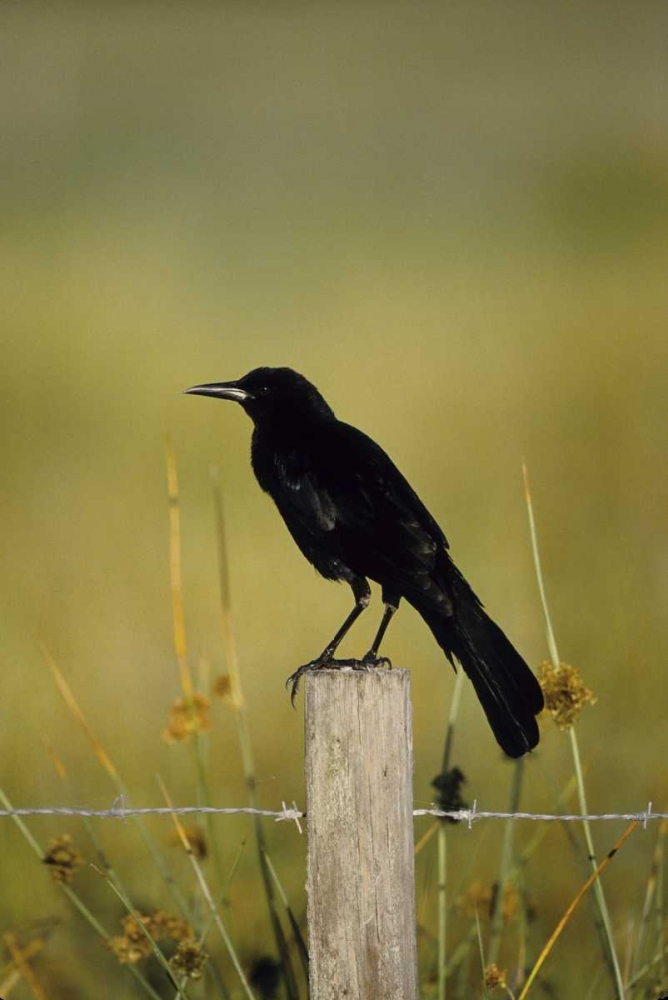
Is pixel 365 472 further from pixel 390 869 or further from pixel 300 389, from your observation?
pixel 390 869

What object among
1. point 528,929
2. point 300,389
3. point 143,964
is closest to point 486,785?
point 528,929

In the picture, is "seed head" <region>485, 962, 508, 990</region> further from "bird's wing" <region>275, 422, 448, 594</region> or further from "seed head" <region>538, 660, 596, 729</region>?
"bird's wing" <region>275, 422, 448, 594</region>

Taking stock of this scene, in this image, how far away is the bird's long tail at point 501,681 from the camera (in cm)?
259

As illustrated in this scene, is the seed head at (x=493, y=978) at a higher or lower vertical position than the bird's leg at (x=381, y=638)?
lower

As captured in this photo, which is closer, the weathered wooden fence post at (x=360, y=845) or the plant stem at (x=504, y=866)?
the weathered wooden fence post at (x=360, y=845)

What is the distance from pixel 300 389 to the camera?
363 centimetres

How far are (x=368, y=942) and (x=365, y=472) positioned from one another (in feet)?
4.32

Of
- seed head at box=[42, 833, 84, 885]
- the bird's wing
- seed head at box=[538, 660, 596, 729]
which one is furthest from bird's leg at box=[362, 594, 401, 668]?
seed head at box=[42, 833, 84, 885]

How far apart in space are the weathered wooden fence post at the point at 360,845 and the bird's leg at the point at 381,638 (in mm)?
679

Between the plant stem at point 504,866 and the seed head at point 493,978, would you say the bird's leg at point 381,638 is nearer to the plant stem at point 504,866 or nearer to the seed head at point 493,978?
the plant stem at point 504,866

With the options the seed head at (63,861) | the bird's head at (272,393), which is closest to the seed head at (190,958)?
the seed head at (63,861)

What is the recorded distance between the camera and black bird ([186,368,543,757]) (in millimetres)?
2615

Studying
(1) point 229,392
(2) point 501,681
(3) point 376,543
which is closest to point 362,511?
(3) point 376,543

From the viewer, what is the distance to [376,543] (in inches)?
114
